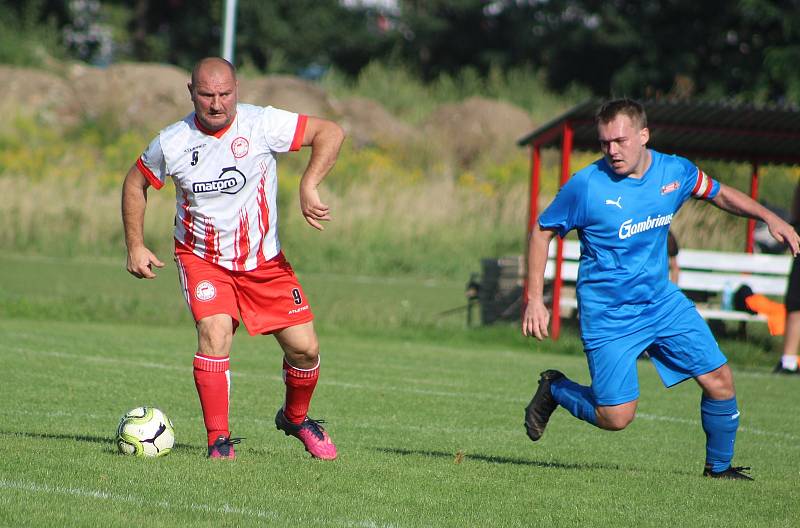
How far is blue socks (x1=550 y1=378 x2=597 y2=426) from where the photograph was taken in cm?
715

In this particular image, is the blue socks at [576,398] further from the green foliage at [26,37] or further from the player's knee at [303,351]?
the green foliage at [26,37]

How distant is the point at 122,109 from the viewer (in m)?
33.9

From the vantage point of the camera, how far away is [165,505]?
5.48 meters

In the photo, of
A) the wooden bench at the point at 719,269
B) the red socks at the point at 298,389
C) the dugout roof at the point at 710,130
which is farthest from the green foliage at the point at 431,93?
the red socks at the point at 298,389

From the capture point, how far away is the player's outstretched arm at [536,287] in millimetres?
6793

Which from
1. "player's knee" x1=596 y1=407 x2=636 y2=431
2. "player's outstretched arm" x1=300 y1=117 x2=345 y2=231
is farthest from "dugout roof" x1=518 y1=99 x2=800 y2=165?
"player's outstretched arm" x1=300 y1=117 x2=345 y2=231

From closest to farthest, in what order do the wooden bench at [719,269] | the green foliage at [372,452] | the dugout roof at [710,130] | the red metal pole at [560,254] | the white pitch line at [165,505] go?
the white pitch line at [165,505]
the green foliage at [372,452]
the dugout roof at [710,130]
the red metal pole at [560,254]
the wooden bench at [719,269]

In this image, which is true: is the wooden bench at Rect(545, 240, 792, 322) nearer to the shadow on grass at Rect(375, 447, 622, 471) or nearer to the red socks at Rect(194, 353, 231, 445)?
the shadow on grass at Rect(375, 447, 622, 471)

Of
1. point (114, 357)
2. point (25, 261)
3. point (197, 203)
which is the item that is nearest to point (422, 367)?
point (114, 357)

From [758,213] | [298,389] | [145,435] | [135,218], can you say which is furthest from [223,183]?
[758,213]

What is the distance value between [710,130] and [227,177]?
10258mm

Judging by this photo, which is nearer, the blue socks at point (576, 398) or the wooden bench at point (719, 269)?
the blue socks at point (576, 398)

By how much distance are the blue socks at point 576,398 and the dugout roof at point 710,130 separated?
24.7 feet

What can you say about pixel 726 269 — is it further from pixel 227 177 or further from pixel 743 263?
pixel 227 177
